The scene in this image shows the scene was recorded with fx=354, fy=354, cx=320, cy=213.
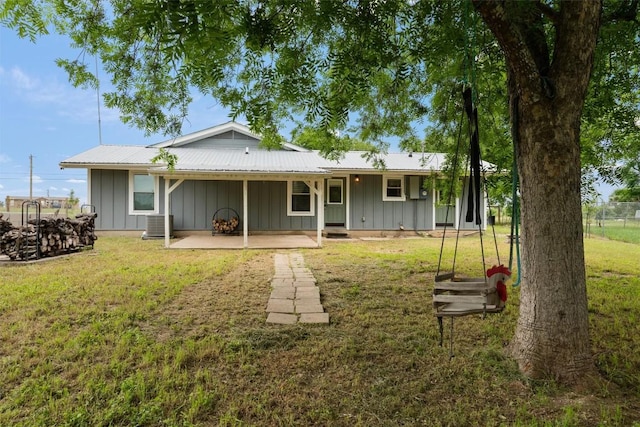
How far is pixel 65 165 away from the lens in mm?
10766

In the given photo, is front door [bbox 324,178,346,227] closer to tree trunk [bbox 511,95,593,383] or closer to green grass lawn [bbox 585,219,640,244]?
green grass lawn [bbox 585,219,640,244]

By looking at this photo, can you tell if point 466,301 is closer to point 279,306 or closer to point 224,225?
point 279,306

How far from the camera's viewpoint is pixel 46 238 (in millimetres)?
7629

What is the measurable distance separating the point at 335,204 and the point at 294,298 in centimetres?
822

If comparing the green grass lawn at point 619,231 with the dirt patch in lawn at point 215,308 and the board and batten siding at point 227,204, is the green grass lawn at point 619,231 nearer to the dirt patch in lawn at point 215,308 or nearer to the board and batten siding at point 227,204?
the board and batten siding at point 227,204

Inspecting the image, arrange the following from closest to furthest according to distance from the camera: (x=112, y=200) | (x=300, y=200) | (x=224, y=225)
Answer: (x=112, y=200), (x=224, y=225), (x=300, y=200)

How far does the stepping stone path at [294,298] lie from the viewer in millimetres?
3979

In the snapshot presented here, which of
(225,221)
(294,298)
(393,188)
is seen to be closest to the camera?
(294,298)

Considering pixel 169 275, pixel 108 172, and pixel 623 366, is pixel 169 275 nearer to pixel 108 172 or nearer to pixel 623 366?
pixel 623 366

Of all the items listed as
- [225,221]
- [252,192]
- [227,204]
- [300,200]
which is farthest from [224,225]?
[300,200]

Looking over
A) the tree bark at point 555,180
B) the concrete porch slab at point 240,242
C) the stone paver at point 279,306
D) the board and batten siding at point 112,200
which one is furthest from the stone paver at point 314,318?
the board and batten siding at point 112,200

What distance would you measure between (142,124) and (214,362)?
319 centimetres

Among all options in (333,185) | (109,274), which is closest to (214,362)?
(109,274)

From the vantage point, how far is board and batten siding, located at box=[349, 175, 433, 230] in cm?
1279
